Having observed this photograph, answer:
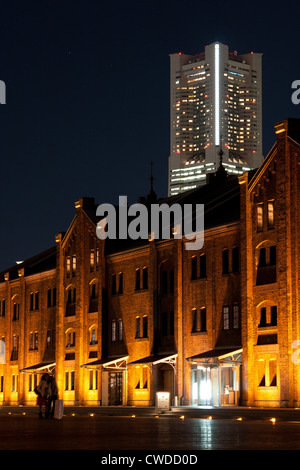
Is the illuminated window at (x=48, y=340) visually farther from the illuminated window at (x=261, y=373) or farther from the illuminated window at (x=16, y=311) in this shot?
the illuminated window at (x=261, y=373)

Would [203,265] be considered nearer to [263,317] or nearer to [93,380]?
[263,317]

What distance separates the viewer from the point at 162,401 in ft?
150

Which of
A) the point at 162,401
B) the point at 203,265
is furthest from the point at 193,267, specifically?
the point at 162,401

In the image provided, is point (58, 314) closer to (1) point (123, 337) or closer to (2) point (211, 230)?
(1) point (123, 337)

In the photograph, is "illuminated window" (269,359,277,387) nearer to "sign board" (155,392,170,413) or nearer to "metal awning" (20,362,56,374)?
"sign board" (155,392,170,413)

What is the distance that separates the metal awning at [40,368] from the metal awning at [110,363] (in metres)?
8.25

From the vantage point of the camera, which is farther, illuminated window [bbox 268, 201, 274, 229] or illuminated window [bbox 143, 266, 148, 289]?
illuminated window [bbox 143, 266, 148, 289]

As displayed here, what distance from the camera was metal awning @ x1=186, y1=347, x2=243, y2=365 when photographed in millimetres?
50312

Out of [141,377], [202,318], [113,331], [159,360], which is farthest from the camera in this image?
[113,331]

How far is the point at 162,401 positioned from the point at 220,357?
5597mm

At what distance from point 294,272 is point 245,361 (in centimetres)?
576

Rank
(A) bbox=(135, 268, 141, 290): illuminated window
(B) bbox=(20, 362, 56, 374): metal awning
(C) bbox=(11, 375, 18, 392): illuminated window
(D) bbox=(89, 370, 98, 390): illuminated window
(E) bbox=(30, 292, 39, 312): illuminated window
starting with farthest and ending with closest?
(C) bbox=(11, 375, 18, 392): illuminated window
(E) bbox=(30, 292, 39, 312): illuminated window
(B) bbox=(20, 362, 56, 374): metal awning
(D) bbox=(89, 370, 98, 390): illuminated window
(A) bbox=(135, 268, 141, 290): illuminated window

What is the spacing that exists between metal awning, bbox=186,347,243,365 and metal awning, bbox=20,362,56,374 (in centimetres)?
2109

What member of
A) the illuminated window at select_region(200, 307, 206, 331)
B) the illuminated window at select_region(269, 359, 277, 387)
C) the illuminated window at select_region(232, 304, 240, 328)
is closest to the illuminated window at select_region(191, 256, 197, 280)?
the illuminated window at select_region(200, 307, 206, 331)
